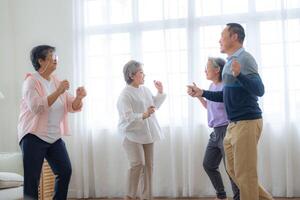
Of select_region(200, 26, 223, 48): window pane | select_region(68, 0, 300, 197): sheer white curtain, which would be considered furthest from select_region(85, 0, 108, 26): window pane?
select_region(200, 26, 223, 48): window pane

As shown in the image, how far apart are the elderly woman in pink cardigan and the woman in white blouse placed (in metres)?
0.59

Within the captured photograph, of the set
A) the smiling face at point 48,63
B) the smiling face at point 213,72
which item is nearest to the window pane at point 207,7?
the smiling face at point 213,72

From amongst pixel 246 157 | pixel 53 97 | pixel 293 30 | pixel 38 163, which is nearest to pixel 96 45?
pixel 53 97

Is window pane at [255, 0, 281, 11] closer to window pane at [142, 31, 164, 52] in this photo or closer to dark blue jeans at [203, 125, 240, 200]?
window pane at [142, 31, 164, 52]

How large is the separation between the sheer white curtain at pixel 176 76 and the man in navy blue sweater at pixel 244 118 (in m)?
1.16

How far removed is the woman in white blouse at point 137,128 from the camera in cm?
350

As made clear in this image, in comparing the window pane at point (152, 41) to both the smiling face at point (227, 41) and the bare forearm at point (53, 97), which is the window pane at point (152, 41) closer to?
the smiling face at point (227, 41)

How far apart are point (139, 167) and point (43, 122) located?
1064mm

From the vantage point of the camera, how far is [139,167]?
3.52 metres

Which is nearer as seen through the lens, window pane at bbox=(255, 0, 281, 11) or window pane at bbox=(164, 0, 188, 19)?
window pane at bbox=(255, 0, 281, 11)

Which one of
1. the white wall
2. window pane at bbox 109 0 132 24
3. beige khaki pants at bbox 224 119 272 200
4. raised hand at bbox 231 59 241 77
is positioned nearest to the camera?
raised hand at bbox 231 59 241 77

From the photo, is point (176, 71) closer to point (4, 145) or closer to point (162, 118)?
point (162, 118)

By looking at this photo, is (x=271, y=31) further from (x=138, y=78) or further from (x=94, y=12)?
(x=94, y=12)

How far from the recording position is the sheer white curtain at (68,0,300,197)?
151 inches
